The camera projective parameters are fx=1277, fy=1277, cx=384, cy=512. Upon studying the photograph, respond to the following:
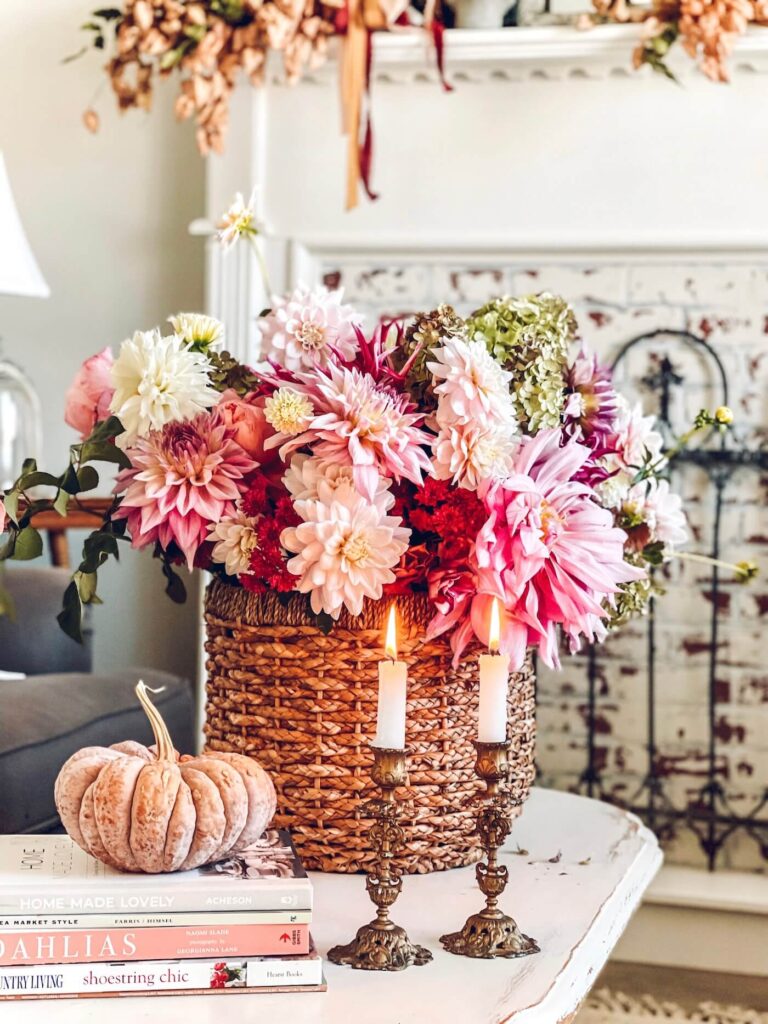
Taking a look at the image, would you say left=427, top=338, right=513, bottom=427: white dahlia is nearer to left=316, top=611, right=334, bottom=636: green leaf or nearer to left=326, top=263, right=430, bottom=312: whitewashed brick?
left=316, top=611, right=334, bottom=636: green leaf

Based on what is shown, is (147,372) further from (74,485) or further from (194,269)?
(194,269)

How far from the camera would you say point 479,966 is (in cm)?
88

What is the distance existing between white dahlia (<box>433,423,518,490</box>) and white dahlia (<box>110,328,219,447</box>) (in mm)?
194

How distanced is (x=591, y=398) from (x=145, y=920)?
0.60m

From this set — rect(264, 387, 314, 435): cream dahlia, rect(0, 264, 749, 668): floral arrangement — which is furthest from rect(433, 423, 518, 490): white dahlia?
rect(264, 387, 314, 435): cream dahlia

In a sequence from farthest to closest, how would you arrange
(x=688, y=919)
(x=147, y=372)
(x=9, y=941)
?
(x=688, y=919)
(x=147, y=372)
(x=9, y=941)

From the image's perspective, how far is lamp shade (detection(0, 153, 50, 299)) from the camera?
6.56 ft

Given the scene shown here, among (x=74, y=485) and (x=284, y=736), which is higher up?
(x=74, y=485)

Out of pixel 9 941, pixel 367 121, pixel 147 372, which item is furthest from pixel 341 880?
pixel 367 121

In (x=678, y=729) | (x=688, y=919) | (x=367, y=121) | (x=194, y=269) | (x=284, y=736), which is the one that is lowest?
(x=688, y=919)

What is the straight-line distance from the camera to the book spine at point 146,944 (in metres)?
0.81

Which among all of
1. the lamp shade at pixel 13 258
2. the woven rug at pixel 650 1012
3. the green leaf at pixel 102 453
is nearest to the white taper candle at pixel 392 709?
the green leaf at pixel 102 453

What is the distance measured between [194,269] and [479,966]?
1.91 m

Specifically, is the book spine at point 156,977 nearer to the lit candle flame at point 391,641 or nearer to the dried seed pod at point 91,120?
the lit candle flame at point 391,641
